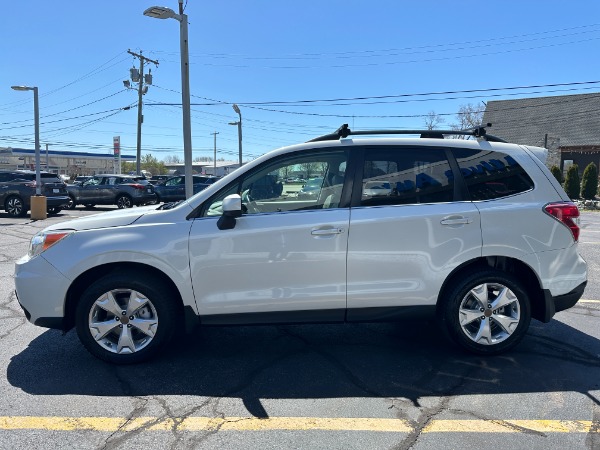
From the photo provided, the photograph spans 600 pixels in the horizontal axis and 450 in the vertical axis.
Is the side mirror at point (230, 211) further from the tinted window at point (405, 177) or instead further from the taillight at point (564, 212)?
the taillight at point (564, 212)

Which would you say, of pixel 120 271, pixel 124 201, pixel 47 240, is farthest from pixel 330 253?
pixel 124 201

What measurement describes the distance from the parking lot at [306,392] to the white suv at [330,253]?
1.09ft

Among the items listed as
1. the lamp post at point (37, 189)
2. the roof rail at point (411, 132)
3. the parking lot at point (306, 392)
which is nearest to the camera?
the parking lot at point (306, 392)

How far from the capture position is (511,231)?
3885 millimetres

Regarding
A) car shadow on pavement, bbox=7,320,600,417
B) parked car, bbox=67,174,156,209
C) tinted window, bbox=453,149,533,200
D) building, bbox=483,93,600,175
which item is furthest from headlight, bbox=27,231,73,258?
building, bbox=483,93,600,175

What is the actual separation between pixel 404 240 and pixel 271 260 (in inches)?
43.2

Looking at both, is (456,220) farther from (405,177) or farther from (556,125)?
(556,125)

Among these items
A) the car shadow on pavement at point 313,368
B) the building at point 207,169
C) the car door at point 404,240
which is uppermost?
the building at point 207,169

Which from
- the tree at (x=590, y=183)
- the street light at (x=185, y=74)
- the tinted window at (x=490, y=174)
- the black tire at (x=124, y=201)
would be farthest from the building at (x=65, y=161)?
the tinted window at (x=490, y=174)

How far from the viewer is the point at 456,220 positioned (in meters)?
3.84

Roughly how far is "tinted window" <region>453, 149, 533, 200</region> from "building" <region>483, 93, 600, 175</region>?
99.9 ft

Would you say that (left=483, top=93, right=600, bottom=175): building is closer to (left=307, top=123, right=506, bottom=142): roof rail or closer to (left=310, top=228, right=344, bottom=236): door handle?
(left=307, top=123, right=506, bottom=142): roof rail

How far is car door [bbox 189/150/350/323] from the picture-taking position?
12.2 ft

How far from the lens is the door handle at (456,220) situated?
383cm
